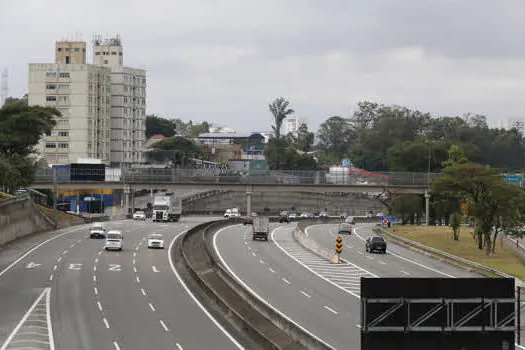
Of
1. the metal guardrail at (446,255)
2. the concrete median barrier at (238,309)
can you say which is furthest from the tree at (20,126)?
the concrete median barrier at (238,309)

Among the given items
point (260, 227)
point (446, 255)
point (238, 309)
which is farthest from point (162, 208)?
point (238, 309)

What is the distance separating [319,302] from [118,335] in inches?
590

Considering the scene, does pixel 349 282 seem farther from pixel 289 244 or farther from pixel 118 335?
pixel 289 244

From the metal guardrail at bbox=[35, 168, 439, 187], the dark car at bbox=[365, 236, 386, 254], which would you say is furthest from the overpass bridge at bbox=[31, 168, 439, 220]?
the dark car at bbox=[365, 236, 386, 254]

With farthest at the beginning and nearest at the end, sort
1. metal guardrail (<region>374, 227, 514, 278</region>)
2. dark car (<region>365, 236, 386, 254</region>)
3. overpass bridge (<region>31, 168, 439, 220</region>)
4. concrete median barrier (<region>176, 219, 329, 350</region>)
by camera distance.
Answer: overpass bridge (<region>31, 168, 439, 220</region>), dark car (<region>365, 236, 386, 254</region>), metal guardrail (<region>374, 227, 514, 278</region>), concrete median barrier (<region>176, 219, 329, 350</region>)

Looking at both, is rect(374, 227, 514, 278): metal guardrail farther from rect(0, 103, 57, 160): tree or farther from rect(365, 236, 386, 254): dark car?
rect(0, 103, 57, 160): tree

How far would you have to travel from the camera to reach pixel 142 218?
472 feet

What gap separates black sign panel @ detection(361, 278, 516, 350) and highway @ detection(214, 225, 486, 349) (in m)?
13.1

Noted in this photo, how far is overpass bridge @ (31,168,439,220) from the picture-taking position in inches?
5832

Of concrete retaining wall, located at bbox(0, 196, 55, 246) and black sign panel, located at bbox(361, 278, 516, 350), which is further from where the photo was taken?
concrete retaining wall, located at bbox(0, 196, 55, 246)

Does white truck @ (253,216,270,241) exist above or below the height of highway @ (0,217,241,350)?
above

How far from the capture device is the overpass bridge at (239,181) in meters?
148

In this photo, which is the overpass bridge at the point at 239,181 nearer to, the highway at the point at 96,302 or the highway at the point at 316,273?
the highway at the point at 316,273

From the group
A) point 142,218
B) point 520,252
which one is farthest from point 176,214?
point 520,252
